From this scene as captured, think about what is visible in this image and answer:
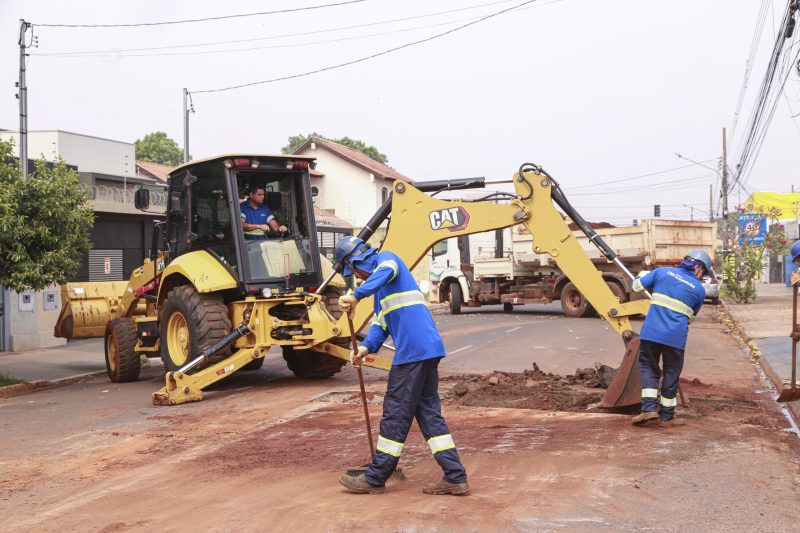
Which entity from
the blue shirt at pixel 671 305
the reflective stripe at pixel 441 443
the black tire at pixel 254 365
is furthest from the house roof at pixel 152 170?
the reflective stripe at pixel 441 443

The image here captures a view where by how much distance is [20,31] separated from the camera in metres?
18.5

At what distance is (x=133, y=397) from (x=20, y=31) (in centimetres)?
1068

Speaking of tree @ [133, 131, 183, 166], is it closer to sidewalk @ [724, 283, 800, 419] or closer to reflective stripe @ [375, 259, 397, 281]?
sidewalk @ [724, 283, 800, 419]

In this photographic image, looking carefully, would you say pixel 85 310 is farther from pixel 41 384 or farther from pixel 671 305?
pixel 671 305

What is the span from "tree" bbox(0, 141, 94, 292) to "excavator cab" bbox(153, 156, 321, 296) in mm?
1806

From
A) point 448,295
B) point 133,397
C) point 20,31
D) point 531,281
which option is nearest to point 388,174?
point 448,295

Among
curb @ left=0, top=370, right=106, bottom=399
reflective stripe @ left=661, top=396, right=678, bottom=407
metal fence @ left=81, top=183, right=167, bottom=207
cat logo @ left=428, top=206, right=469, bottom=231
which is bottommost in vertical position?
curb @ left=0, top=370, right=106, bottom=399

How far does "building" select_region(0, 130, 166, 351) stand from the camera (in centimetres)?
1805

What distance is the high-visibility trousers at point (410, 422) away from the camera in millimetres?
6062

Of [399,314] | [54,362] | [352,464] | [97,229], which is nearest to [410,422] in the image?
[399,314]

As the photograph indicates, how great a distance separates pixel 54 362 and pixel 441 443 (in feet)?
40.1

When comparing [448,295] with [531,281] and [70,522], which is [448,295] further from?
[70,522]

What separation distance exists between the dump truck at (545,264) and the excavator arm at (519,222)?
11.0m

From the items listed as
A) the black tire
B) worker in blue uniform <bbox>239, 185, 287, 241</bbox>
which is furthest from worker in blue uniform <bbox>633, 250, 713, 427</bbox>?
the black tire
